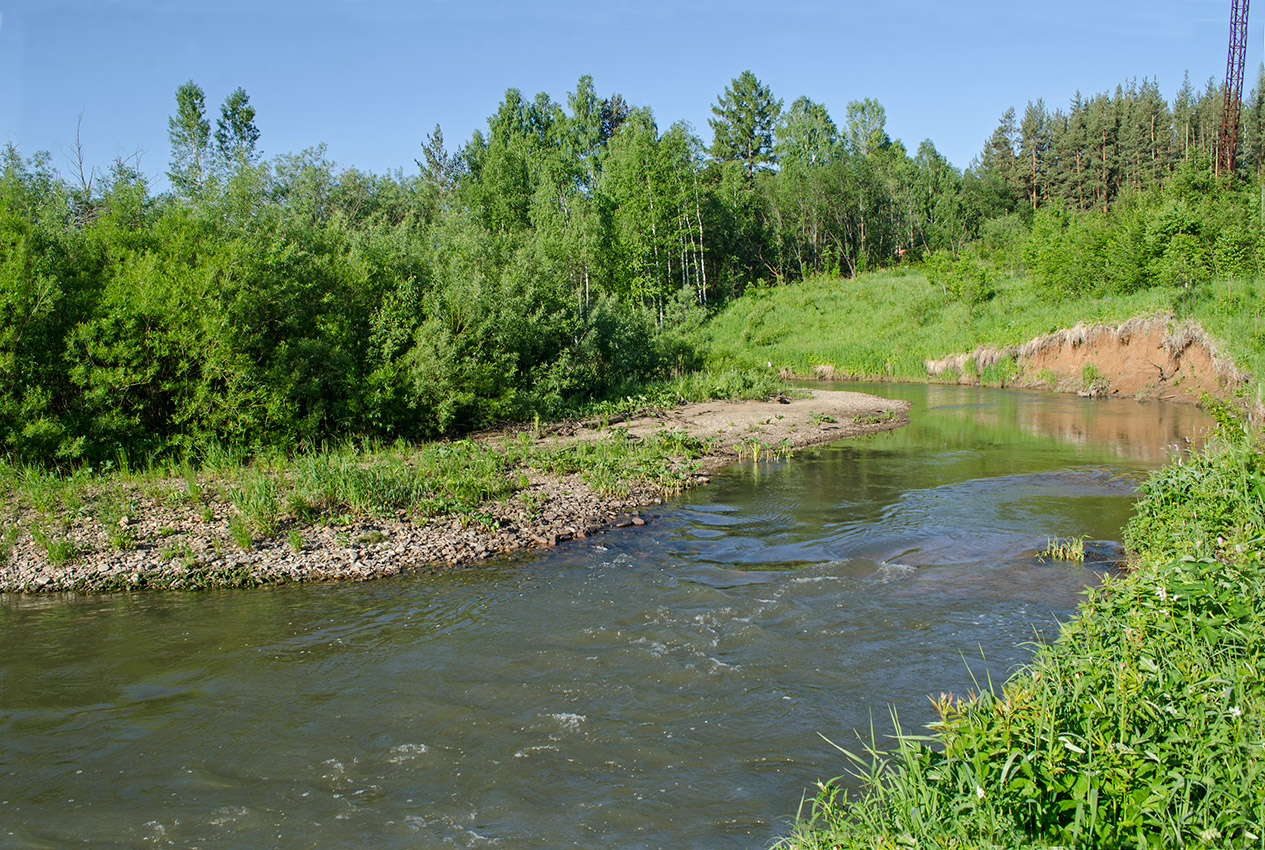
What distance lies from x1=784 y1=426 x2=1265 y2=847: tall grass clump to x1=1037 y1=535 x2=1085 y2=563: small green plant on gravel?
18.5 ft

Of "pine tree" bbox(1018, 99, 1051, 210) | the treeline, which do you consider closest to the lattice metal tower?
the treeline

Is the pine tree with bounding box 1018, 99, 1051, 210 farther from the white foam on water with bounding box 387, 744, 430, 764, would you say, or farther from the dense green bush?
the white foam on water with bounding box 387, 744, 430, 764

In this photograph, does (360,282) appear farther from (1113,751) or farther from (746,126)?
(746,126)

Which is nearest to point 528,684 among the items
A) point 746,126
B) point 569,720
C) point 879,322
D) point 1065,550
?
point 569,720

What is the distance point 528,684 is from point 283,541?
20.1ft

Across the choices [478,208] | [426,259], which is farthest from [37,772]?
[478,208]

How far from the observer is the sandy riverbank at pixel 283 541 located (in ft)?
37.1

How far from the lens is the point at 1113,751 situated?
393cm

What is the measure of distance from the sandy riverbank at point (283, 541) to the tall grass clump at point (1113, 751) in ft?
26.3

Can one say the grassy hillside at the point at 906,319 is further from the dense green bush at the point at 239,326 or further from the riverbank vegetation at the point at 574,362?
the dense green bush at the point at 239,326

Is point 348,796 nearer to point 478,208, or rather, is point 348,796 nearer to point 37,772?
point 37,772

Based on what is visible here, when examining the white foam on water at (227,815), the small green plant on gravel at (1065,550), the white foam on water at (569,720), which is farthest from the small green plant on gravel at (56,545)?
the small green plant on gravel at (1065,550)

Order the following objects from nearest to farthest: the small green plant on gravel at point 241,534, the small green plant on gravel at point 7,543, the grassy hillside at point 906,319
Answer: the small green plant on gravel at point 7,543 → the small green plant on gravel at point 241,534 → the grassy hillside at point 906,319

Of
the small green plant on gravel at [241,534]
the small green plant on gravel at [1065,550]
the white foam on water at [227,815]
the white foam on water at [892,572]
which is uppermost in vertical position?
the small green plant on gravel at [241,534]
